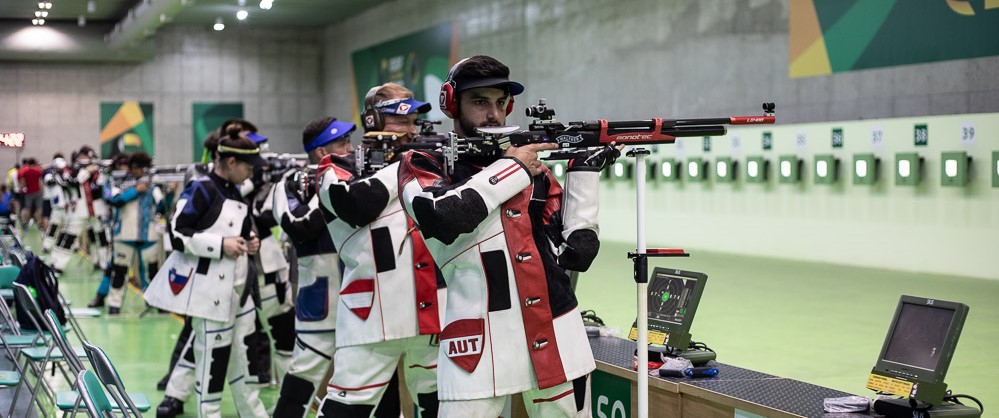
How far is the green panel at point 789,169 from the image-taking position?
12.8 m

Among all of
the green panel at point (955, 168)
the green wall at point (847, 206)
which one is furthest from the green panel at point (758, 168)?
the green panel at point (955, 168)

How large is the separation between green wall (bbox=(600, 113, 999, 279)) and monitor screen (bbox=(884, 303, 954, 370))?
7.80 m

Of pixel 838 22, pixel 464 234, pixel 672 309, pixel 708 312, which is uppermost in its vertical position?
pixel 838 22

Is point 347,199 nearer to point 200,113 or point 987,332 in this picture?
point 987,332

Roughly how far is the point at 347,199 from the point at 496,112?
1141 mm

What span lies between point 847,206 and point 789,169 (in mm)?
981

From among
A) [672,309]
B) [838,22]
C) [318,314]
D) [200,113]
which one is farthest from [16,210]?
[672,309]

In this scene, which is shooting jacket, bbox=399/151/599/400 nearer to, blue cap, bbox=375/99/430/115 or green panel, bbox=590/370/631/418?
green panel, bbox=590/370/631/418

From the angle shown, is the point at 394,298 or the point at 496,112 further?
the point at 394,298

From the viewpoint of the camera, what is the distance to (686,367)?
396 centimetres

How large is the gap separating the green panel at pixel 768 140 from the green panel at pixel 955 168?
266 cm

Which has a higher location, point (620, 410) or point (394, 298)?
point (394, 298)

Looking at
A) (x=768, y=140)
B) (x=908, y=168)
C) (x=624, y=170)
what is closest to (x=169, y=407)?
(x=908, y=168)

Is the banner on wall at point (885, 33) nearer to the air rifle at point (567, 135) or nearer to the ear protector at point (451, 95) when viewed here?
the air rifle at point (567, 135)
